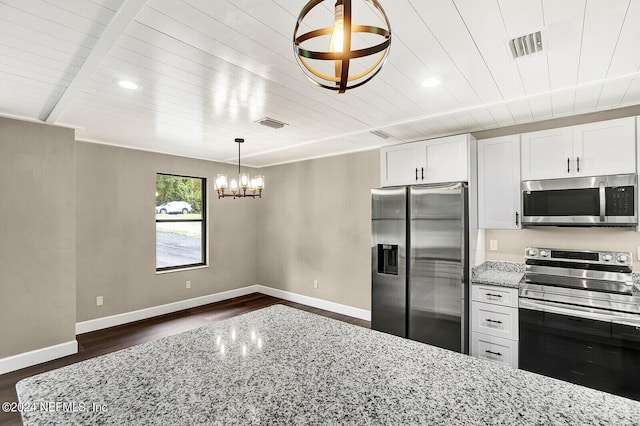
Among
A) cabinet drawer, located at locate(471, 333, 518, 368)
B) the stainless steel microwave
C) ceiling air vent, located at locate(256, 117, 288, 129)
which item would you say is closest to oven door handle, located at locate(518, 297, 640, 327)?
cabinet drawer, located at locate(471, 333, 518, 368)

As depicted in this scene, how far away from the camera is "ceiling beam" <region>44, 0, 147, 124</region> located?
1535mm

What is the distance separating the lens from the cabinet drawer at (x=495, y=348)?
2.99m

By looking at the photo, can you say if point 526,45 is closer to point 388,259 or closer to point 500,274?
point 500,274

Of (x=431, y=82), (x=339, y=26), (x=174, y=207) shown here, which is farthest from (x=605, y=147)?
(x=174, y=207)

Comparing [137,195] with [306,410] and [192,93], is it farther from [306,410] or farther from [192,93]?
[306,410]

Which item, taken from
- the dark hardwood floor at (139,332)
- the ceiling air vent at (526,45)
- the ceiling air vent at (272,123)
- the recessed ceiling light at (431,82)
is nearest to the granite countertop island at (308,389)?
the ceiling air vent at (526,45)

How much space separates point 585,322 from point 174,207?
530cm

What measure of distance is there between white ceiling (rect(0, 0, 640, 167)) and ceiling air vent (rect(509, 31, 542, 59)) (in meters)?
0.03

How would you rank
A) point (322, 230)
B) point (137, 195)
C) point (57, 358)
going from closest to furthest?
point (57, 358) < point (137, 195) < point (322, 230)

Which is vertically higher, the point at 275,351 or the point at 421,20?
the point at 421,20

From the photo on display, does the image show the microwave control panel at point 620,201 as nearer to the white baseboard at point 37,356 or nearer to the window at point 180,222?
the window at point 180,222

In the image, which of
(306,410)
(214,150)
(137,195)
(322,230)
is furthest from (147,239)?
(306,410)

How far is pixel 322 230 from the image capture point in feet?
17.3

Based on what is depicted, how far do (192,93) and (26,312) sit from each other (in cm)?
283
